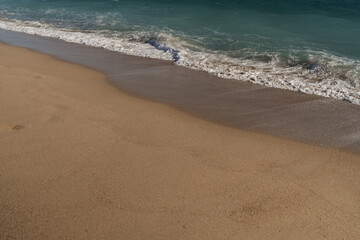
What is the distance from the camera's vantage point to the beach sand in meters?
2.82

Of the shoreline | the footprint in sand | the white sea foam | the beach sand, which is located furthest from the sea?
the footprint in sand

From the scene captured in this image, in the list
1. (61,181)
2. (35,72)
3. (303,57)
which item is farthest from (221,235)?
(303,57)

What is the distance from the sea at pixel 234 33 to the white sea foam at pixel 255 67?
20 mm

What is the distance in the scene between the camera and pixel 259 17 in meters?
14.4

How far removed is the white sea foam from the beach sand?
2507 millimetres

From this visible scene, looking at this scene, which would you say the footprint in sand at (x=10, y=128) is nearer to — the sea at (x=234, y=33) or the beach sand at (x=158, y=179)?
the beach sand at (x=158, y=179)

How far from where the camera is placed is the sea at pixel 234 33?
7.30 m

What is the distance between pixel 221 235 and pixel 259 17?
13.6m

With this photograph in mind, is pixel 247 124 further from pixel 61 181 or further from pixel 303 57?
pixel 303 57

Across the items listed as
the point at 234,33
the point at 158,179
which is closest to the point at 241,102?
the point at 158,179

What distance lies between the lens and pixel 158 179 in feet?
11.3

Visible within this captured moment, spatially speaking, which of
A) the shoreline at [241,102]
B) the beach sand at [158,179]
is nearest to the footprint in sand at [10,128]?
the beach sand at [158,179]

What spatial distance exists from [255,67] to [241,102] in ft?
A: 8.51

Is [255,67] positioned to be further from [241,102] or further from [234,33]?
[234,33]
